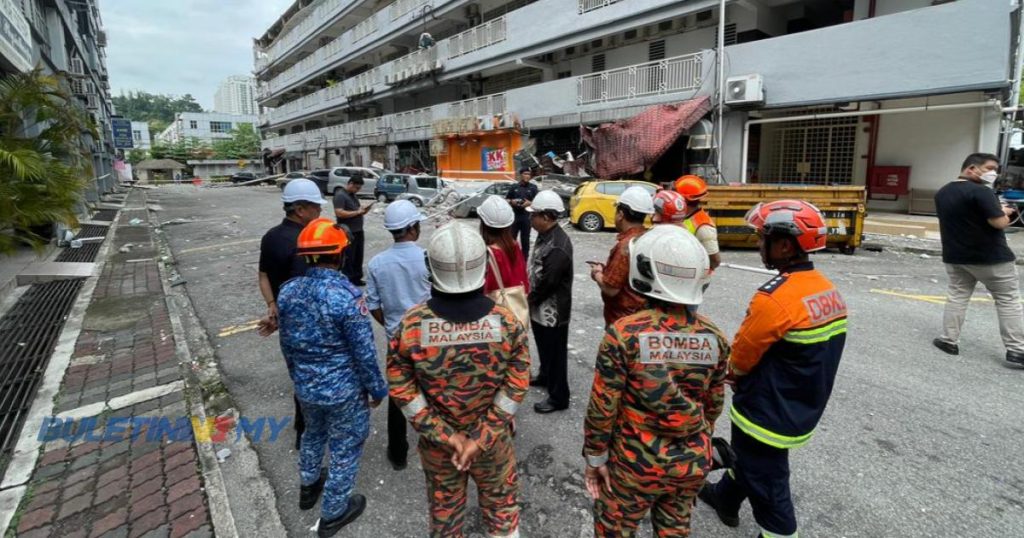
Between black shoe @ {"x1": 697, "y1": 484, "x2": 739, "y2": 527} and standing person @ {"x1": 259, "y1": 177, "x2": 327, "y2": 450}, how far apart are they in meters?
2.44

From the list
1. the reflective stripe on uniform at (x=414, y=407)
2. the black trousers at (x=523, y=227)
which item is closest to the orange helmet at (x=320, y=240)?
the reflective stripe on uniform at (x=414, y=407)

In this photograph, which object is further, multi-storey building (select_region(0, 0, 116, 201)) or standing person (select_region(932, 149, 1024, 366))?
multi-storey building (select_region(0, 0, 116, 201))

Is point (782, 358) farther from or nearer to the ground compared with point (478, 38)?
nearer to the ground

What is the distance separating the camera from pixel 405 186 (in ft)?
69.5

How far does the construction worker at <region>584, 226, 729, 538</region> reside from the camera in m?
1.68

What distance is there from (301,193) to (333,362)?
1.58m

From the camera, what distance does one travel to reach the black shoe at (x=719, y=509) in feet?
8.02

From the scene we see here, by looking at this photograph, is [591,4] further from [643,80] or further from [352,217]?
[352,217]

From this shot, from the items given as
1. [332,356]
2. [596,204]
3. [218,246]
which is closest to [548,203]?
[332,356]

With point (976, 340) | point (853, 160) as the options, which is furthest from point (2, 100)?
point (853, 160)

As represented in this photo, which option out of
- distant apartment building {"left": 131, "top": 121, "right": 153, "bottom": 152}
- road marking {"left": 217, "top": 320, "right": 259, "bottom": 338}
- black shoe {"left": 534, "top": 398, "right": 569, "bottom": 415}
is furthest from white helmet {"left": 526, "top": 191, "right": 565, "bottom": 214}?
distant apartment building {"left": 131, "top": 121, "right": 153, "bottom": 152}

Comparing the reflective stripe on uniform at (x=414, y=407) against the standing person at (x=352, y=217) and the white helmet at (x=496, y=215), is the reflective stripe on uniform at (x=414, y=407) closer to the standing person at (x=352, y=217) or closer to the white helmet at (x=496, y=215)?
the white helmet at (x=496, y=215)

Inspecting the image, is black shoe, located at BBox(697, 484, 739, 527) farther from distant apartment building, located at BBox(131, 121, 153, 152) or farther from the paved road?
distant apartment building, located at BBox(131, 121, 153, 152)

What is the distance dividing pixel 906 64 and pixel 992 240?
802cm
